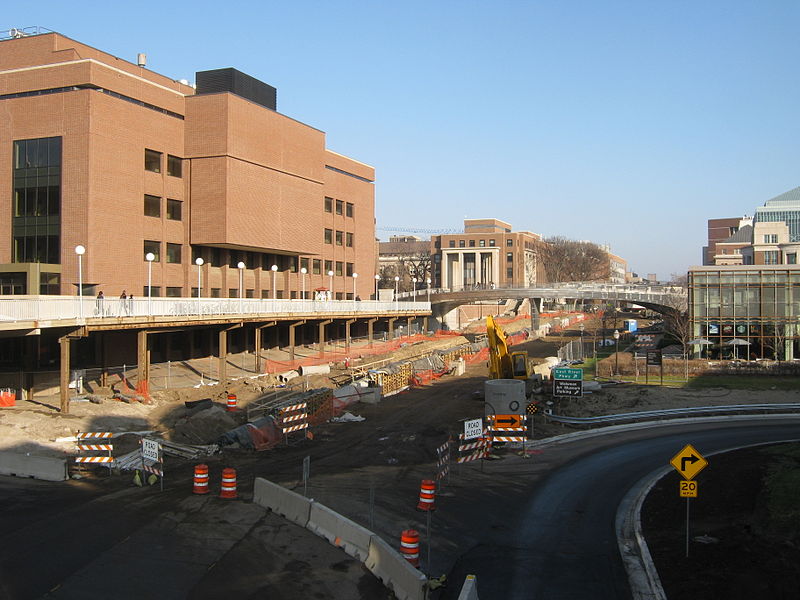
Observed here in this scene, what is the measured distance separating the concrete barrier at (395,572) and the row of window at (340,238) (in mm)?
58334

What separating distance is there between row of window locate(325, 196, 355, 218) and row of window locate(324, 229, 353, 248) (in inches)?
76.7

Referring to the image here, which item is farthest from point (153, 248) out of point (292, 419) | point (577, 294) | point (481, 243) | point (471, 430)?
point (481, 243)

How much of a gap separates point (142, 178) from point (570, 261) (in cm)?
13547

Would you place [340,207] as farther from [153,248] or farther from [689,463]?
[689,463]

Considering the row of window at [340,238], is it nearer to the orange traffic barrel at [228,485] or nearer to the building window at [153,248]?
the building window at [153,248]

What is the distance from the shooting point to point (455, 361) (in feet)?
175

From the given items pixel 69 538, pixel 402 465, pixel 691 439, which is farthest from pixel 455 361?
pixel 69 538

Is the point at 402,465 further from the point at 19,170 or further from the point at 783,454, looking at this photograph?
the point at 19,170

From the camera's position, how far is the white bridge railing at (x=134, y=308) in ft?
89.3

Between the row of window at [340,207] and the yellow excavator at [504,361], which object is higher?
the row of window at [340,207]

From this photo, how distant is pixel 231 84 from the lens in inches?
2272

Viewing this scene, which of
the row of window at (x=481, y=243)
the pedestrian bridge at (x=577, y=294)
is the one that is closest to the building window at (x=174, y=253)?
the pedestrian bridge at (x=577, y=294)

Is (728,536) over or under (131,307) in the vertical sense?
under

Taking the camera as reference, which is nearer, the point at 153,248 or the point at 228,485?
the point at 228,485
